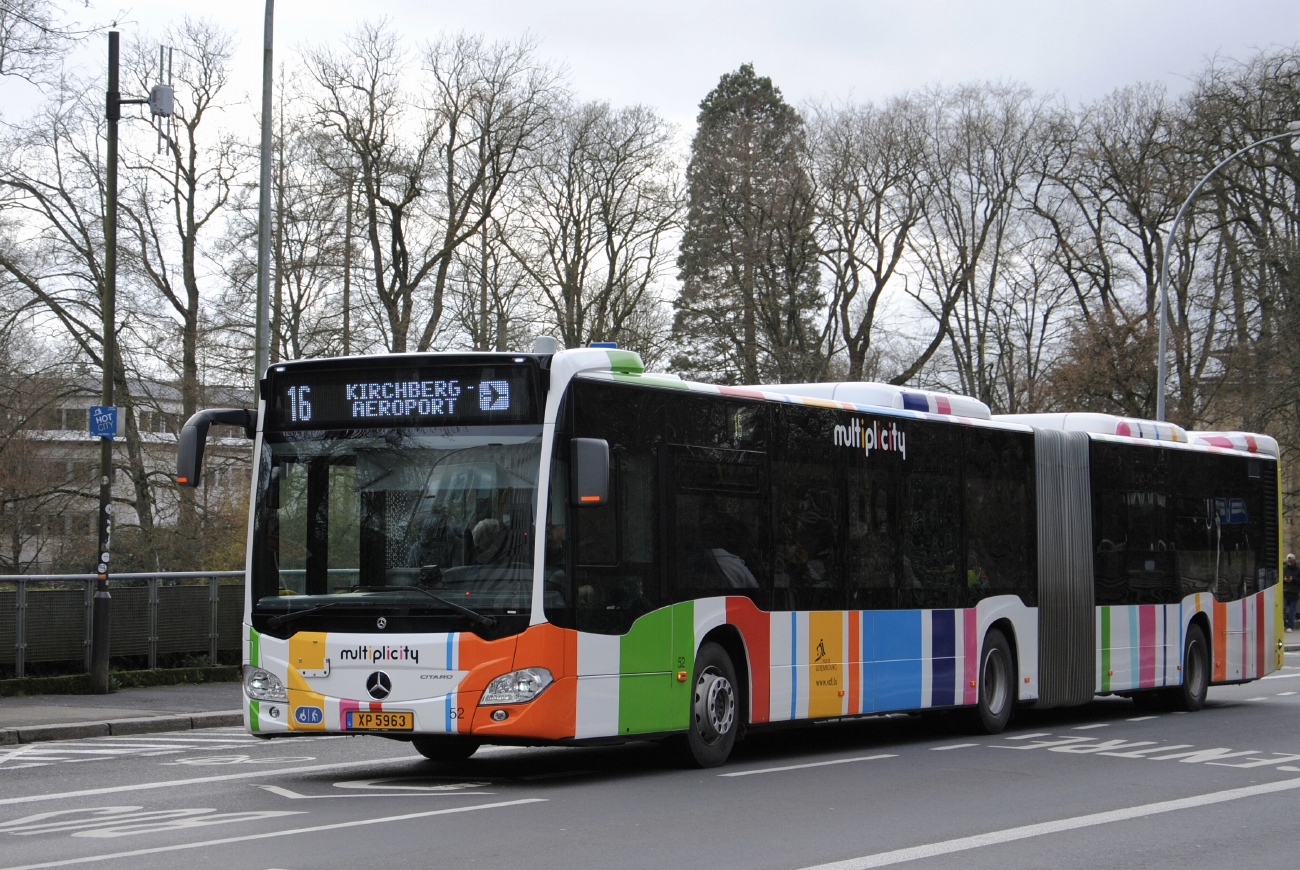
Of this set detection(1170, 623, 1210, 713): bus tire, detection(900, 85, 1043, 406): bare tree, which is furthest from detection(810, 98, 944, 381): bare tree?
detection(1170, 623, 1210, 713): bus tire

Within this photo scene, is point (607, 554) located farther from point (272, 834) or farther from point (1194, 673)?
point (1194, 673)

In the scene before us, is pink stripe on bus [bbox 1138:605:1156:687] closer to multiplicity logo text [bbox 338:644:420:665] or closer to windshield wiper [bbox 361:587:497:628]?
windshield wiper [bbox 361:587:497:628]

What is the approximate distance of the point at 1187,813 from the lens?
10.1 m

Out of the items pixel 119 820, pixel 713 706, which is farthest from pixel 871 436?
pixel 119 820

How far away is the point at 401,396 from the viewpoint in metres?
11.2

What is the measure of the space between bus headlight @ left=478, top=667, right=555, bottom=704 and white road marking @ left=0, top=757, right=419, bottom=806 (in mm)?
2276

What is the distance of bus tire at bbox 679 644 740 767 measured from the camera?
39.5 ft

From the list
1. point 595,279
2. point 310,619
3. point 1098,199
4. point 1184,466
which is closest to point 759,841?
point 310,619

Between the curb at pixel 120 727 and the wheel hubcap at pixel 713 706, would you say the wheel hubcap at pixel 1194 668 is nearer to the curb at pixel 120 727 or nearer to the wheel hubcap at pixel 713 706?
the wheel hubcap at pixel 713 706

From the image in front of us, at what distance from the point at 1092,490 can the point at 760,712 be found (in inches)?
259

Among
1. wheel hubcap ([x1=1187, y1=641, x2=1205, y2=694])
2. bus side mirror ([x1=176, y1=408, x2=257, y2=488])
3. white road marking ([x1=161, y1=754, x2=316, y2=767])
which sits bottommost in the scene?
white road marking ([x1=161, y1=754, x2=316, y2=767])

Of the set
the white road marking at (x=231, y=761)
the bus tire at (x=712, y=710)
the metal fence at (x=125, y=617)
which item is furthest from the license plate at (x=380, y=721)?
the metal fence at (x=125, y=617)

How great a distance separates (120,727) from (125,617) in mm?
4272

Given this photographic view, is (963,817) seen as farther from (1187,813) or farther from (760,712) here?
(760,712)
